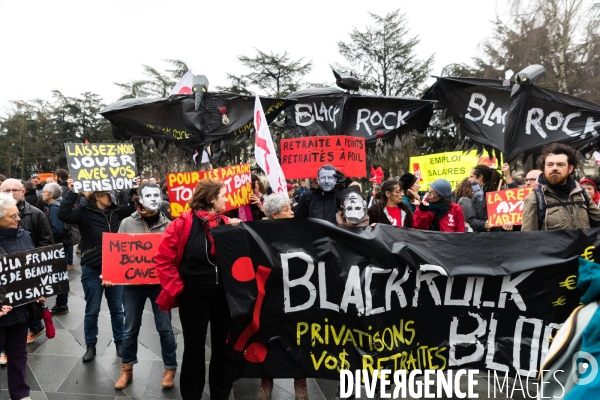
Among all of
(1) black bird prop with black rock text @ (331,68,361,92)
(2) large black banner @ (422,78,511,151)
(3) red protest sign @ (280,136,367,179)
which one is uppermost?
(1) black bird prop with black rock text @ (331,68,361,92)

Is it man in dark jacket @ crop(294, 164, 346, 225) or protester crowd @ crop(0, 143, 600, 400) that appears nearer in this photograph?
protester crowd @ crop(0, 143, 600, 400)

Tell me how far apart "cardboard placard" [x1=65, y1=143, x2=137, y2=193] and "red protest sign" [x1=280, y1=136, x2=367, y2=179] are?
6.71 ft

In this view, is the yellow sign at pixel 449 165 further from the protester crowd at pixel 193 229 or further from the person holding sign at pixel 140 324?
the person holding sign at pixel 140 324

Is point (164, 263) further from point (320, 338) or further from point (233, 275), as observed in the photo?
point (320, 338)

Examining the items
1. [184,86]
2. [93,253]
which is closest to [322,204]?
[93,253]

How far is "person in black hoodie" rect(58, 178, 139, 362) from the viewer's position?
14.5 ft

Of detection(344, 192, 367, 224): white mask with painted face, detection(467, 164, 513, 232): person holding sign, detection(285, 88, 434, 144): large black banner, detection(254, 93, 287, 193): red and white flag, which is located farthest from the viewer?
detection(285, 88, 434, 144): large black banner

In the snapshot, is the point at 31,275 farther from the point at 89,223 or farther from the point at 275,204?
the point at 275,204

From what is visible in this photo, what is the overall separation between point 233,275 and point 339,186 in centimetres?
212

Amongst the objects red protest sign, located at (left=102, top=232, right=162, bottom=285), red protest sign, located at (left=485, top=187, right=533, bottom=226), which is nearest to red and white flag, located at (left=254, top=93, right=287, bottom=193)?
red protest sign, located at (left=102, top=232, right=162, bottom=285)

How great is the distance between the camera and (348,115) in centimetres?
676

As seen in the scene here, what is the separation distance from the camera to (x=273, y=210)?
3904 mm

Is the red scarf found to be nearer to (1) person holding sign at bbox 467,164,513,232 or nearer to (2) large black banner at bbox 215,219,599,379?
(2) large black banner at bbox 215,219,599,379

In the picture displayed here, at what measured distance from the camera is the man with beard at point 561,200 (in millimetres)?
3453
